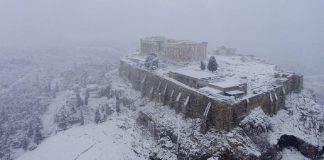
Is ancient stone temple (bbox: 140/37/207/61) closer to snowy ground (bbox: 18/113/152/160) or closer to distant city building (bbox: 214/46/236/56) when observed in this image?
distant city building (bbox: 214/46/236/56)

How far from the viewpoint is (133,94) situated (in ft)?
226

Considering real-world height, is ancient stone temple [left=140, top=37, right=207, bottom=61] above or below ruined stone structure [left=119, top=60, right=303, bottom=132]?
above

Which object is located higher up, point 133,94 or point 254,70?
point 254,70

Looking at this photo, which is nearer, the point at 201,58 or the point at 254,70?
the point at 254,70

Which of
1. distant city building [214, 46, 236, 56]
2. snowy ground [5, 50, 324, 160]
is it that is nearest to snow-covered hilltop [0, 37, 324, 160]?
snowy ground [5, 50, 324, 160]

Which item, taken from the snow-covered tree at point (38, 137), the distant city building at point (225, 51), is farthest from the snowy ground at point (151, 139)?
the distant city building at point (225, 51)

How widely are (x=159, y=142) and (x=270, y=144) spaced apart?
16318 mm

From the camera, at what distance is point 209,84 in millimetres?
49406

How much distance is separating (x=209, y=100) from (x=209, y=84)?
4.86m

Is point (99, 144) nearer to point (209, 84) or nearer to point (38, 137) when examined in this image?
point (209, 84)

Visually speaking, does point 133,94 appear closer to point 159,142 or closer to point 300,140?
point 159,142

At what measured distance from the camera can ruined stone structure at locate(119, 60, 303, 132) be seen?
140ft

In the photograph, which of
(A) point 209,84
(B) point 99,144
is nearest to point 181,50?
(A) point 209,84

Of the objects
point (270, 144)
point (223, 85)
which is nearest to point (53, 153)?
point (223, 85)
